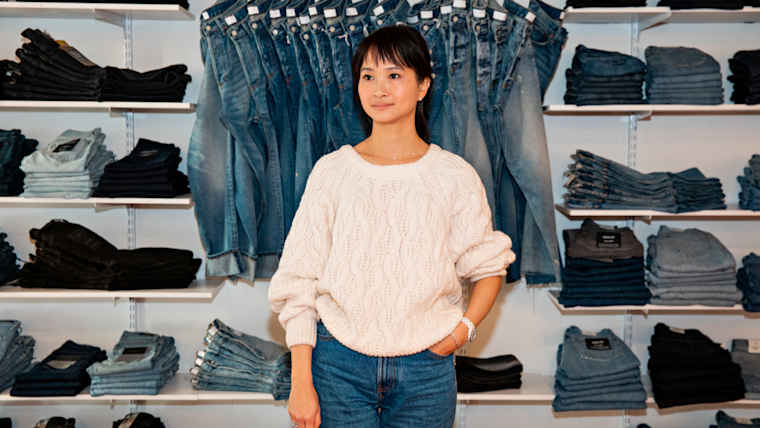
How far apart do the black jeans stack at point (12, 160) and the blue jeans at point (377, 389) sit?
182cm

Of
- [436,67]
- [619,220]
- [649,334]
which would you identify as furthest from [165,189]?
[649,334]

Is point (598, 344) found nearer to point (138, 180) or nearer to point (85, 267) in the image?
point (138, 180)

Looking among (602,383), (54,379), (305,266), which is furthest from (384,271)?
(54,379)

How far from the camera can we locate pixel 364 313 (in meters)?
1.52

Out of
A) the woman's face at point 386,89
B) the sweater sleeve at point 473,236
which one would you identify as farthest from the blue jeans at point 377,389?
the woman's face at point 386,89

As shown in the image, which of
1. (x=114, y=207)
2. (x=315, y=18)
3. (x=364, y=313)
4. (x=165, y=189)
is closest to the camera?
(x=364, y=313)

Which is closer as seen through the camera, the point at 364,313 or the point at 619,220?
the point at 364,313

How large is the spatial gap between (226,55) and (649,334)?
2367 mm

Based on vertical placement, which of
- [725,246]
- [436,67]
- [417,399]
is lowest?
[417,399]

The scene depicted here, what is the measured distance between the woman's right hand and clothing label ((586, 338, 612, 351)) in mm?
1587

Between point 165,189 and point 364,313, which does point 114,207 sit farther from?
point 364,313

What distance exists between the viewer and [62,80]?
2484 millimetres

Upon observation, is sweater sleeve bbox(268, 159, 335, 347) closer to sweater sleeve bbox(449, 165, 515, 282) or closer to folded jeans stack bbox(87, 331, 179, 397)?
sweater sleeve bbox(449, 165, 515, 282)

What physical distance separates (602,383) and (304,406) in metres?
1.61
